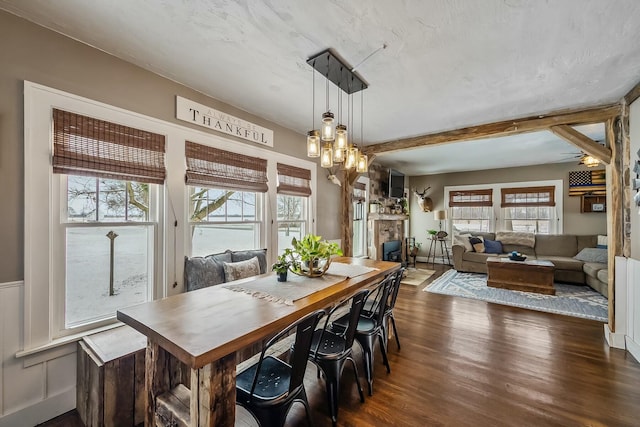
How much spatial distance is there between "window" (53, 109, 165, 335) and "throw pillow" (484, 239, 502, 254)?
22.3ft

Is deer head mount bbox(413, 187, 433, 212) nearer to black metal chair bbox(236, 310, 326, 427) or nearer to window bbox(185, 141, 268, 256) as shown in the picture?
window bbox(185, 141, 268, 256)

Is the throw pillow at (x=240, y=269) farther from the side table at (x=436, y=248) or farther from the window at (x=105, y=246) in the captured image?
the side table at (x=436, y=248)

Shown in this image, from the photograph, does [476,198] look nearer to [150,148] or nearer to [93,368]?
[150,148]

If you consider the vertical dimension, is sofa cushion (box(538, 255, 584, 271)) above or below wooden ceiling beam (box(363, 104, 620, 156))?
below

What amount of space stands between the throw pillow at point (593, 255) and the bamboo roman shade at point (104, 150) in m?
7.19

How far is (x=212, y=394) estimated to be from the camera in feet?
3.74

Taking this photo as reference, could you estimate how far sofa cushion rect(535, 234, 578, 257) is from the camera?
573 centimetres

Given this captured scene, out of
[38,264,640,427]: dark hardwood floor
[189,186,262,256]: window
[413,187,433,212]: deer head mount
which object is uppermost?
[413,187,433,212]: deer head mount

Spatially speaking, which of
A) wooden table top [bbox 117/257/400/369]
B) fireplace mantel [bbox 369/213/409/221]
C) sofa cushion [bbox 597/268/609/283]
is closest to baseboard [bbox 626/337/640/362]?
sofa cushion [bbox 597/268/609/283]

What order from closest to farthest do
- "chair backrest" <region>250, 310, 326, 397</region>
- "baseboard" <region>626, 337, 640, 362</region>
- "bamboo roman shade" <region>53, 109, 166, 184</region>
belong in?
"chair backrest" <region>250, 310, 326, 397</region> < "bamboo roman shade" <region>53, 109, 166, 184</region> < "baseboard" <region>626, 337, 640, 362</region>

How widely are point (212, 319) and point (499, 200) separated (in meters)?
7.70

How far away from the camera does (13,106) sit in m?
1.71

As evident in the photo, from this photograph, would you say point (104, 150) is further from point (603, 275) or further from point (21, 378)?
point (603, 275)

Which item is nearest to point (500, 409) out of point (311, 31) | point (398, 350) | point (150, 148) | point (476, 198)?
point (398, 350)
